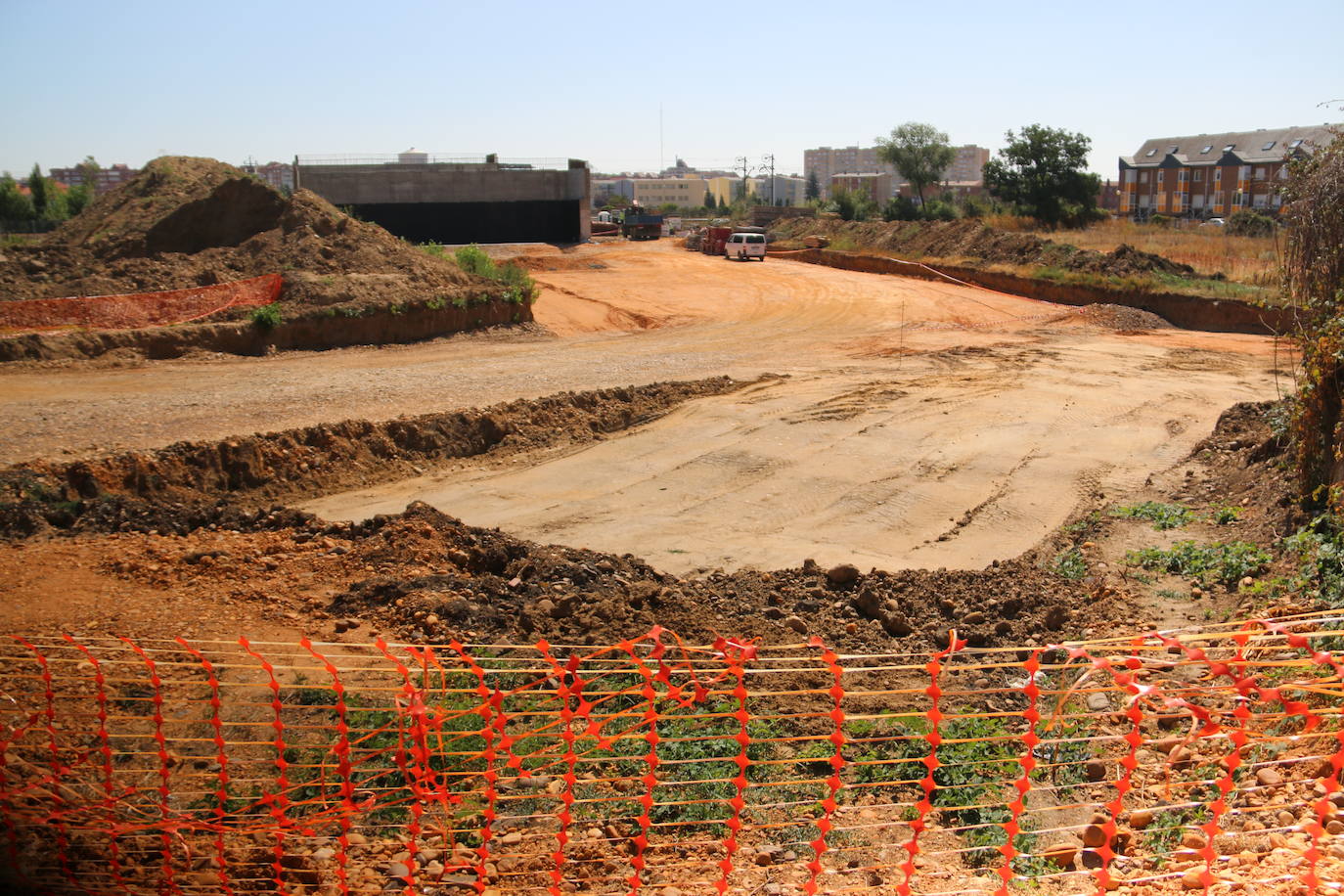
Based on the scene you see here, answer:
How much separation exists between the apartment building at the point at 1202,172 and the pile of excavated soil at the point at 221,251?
59704 millimetres

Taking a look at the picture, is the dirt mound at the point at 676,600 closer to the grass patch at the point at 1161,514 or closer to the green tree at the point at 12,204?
the grass patch at the point at 1161,514

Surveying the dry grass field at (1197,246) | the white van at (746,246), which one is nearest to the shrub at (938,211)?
the dry grass field at (1197,246)

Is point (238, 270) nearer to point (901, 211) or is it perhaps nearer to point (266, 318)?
point (266, 318)

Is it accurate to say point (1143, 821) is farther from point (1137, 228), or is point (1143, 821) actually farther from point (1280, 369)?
point (1137, 228)

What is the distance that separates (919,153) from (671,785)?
65940 millimetres

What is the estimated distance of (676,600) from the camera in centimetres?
891

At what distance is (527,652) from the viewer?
26.2ft

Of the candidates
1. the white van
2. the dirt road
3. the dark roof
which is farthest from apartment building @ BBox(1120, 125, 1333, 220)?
the dirt road

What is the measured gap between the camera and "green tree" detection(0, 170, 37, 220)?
53.1 m

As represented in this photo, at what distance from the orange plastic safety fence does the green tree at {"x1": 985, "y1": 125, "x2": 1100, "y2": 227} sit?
52.0 m

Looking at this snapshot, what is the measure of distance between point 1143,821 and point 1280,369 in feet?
65.5

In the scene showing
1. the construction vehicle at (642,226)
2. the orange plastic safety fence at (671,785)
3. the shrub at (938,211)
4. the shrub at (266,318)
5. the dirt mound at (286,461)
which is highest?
the shrub at (938,211)

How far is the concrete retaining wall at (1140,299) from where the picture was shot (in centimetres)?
2739

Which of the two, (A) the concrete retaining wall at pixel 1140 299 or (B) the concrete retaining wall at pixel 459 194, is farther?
(B) the concrete retaining wall at pixel 459 194
